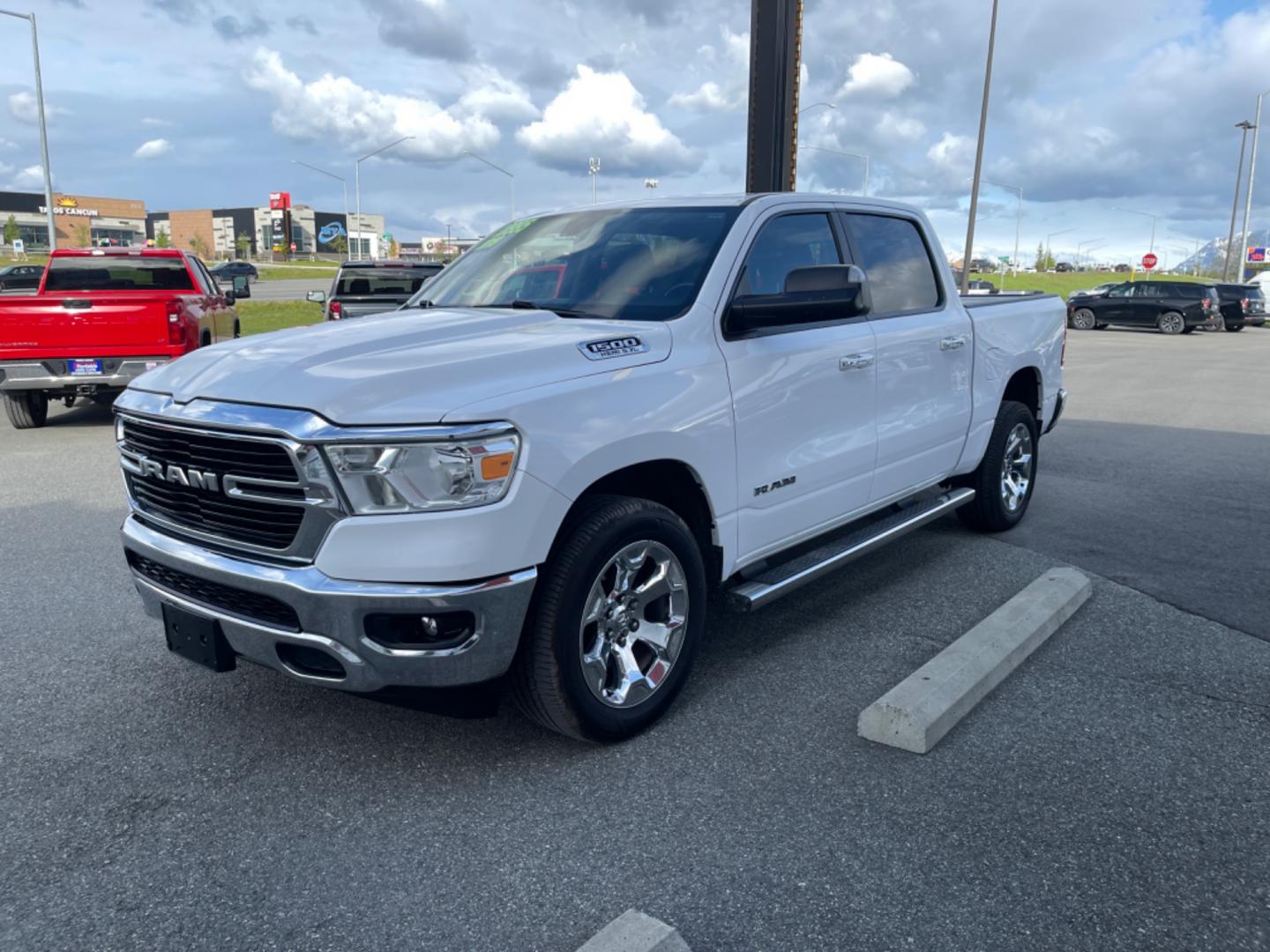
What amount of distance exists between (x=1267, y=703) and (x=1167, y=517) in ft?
11.0

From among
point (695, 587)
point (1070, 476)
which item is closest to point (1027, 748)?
point (695, 587)

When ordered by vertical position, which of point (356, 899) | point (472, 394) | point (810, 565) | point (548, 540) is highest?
point (472, 394)

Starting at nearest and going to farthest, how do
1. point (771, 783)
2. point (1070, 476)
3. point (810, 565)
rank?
point (771, 783) < point (810, 565) < point (1070, 476)

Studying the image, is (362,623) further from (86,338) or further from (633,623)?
(86,338)

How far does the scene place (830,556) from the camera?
14.6 ft

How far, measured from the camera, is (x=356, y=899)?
2.74 m

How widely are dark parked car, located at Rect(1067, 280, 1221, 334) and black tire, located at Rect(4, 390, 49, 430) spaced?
30.2 meters

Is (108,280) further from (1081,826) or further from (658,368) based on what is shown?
(1081,826)

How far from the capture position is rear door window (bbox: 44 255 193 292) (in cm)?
1199

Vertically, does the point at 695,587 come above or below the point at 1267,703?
above

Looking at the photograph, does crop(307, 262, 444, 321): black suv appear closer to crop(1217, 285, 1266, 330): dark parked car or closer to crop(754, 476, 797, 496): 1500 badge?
crop(754, 476, 797, 496): 1500 badge

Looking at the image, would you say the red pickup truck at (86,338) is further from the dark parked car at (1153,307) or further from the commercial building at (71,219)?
the commercial building at (71,219)

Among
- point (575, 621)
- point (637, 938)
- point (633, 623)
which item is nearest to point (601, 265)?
point (633, 623)

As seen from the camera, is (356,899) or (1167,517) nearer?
(356,899)
